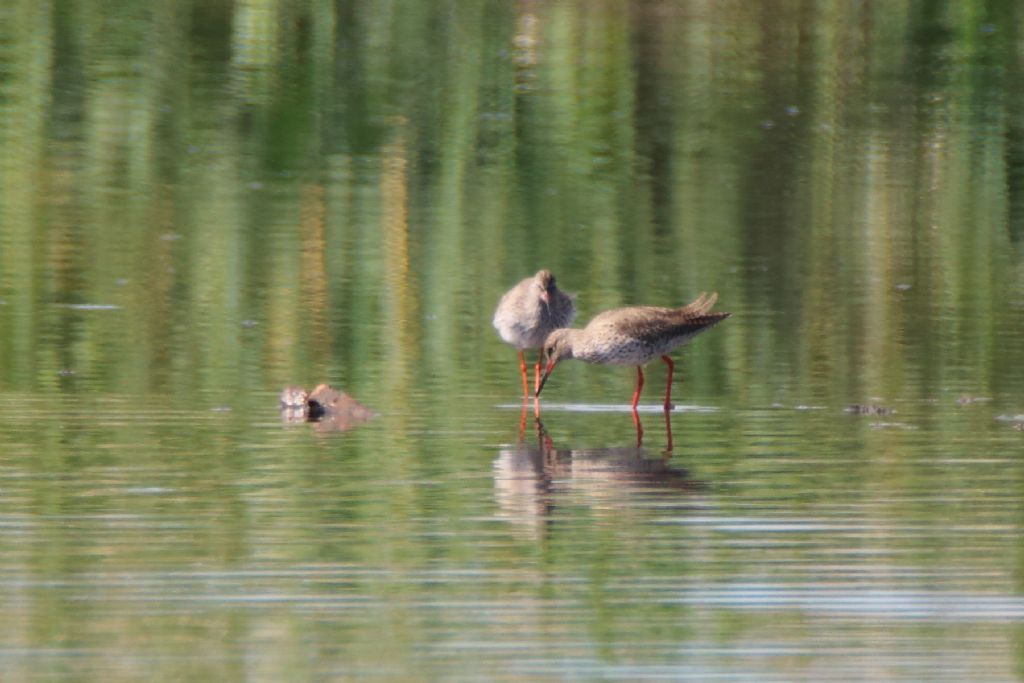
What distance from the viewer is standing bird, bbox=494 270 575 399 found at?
1392 centimetres

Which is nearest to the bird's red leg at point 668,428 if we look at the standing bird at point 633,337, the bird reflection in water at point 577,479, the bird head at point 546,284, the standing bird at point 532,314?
the bird reflection in water at point 577,479

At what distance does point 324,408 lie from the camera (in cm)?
1190

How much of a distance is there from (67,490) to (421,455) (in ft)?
5.44

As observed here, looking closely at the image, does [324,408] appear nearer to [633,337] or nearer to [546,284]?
[633,337]

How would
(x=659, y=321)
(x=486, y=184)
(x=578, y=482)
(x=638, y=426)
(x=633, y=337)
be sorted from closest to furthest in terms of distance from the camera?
(x=578, y=482), (x=638, y=426), (x=633, y=337), (x=659, y=321), (x=486, y=184)

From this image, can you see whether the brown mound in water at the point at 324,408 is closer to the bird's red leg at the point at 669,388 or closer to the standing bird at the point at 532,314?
the bird's red leg at the point at 669,388

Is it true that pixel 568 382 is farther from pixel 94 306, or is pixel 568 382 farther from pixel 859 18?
pixel 859 18

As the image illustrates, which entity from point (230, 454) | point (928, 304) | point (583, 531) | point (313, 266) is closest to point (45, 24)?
point (313, 266)

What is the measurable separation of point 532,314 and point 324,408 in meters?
2.30

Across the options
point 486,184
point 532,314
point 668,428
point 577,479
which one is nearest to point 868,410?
point 668,428

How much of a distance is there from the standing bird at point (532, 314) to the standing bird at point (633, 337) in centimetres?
65

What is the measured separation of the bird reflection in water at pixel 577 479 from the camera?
960cm

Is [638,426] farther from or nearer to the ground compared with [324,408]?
nearer to the ground

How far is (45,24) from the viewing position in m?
30.0
